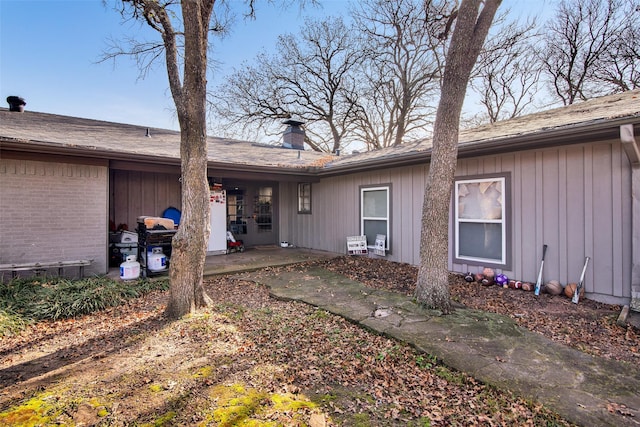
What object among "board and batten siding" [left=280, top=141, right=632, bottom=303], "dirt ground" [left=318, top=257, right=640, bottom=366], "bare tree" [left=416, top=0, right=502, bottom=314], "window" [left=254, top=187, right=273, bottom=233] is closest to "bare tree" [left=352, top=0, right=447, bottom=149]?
"window" [left=254, top=187, right=273, bottom=233]

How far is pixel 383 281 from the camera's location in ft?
18.3

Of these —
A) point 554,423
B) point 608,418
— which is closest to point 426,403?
point 554,423

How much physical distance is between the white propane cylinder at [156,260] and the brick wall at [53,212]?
0.98 m

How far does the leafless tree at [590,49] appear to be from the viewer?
1281 cm

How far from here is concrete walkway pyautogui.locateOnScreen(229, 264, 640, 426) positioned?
6.98 feet

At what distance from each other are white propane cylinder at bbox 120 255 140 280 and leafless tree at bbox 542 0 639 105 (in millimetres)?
19179

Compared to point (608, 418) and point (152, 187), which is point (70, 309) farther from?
point (608, 418)

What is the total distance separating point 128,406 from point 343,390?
1554mm

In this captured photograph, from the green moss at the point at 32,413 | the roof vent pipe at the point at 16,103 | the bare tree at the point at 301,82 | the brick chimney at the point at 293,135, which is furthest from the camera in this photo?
the bare tree at the point at 301,82

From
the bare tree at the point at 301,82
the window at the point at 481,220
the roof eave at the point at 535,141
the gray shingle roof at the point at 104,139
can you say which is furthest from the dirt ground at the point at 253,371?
the bare tree at the point at 301,82

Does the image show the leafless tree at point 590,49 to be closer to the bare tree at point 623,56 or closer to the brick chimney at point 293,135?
the bare tree at point 623,56

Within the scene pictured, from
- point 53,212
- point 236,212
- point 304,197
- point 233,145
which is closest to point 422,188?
point 304,197

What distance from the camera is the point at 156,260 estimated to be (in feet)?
18.5

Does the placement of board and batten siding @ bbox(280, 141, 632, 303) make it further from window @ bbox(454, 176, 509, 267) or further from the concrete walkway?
the concrete walkway
